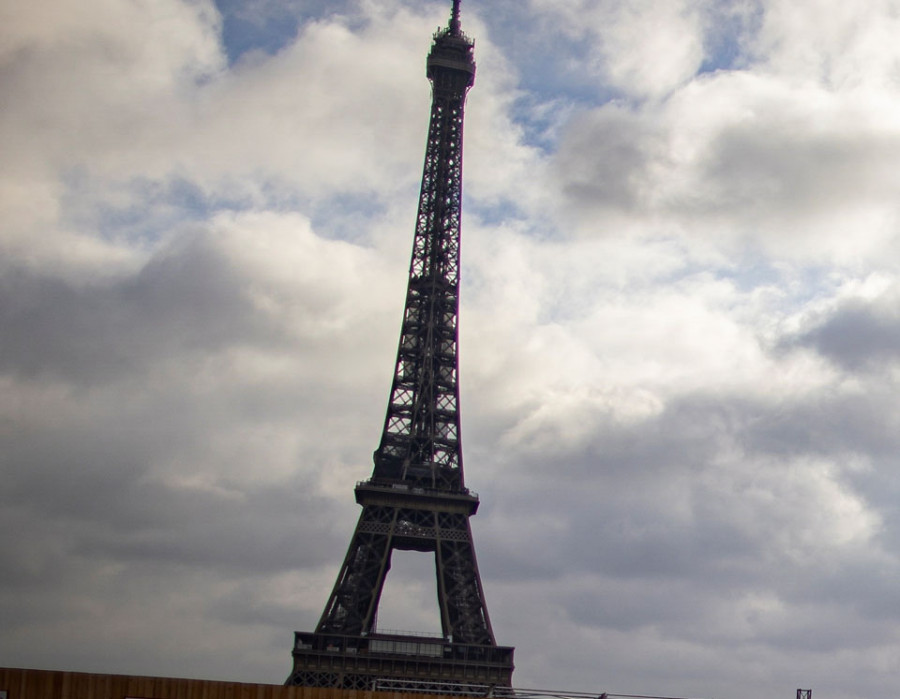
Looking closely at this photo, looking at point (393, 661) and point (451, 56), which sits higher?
point (451, 56)

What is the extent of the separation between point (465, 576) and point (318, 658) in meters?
18.4

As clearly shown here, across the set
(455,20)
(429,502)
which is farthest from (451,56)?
(429,502)

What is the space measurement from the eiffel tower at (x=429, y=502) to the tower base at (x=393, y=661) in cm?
10

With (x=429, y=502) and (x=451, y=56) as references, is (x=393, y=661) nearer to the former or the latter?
(x=429, y=502)

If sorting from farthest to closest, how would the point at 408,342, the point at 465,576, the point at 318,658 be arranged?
→ the point at 408,342
the point at 465,576
the point at 318,658

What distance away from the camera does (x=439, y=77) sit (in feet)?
513

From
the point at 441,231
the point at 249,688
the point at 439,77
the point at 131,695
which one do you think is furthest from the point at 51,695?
the point at 439,77

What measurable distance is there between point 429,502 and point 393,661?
17837 mm

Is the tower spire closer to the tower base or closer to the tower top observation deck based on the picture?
the tower top observation deck

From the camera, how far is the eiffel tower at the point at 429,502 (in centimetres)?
12850

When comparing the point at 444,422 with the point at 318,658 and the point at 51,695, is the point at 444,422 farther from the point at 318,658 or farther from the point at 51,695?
the point at 51,695

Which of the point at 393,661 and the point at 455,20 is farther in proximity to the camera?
the point at 455,20

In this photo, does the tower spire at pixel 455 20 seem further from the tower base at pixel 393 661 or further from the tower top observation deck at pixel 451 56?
the tower base at pixel 393 661

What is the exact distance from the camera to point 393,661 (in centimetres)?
12838
